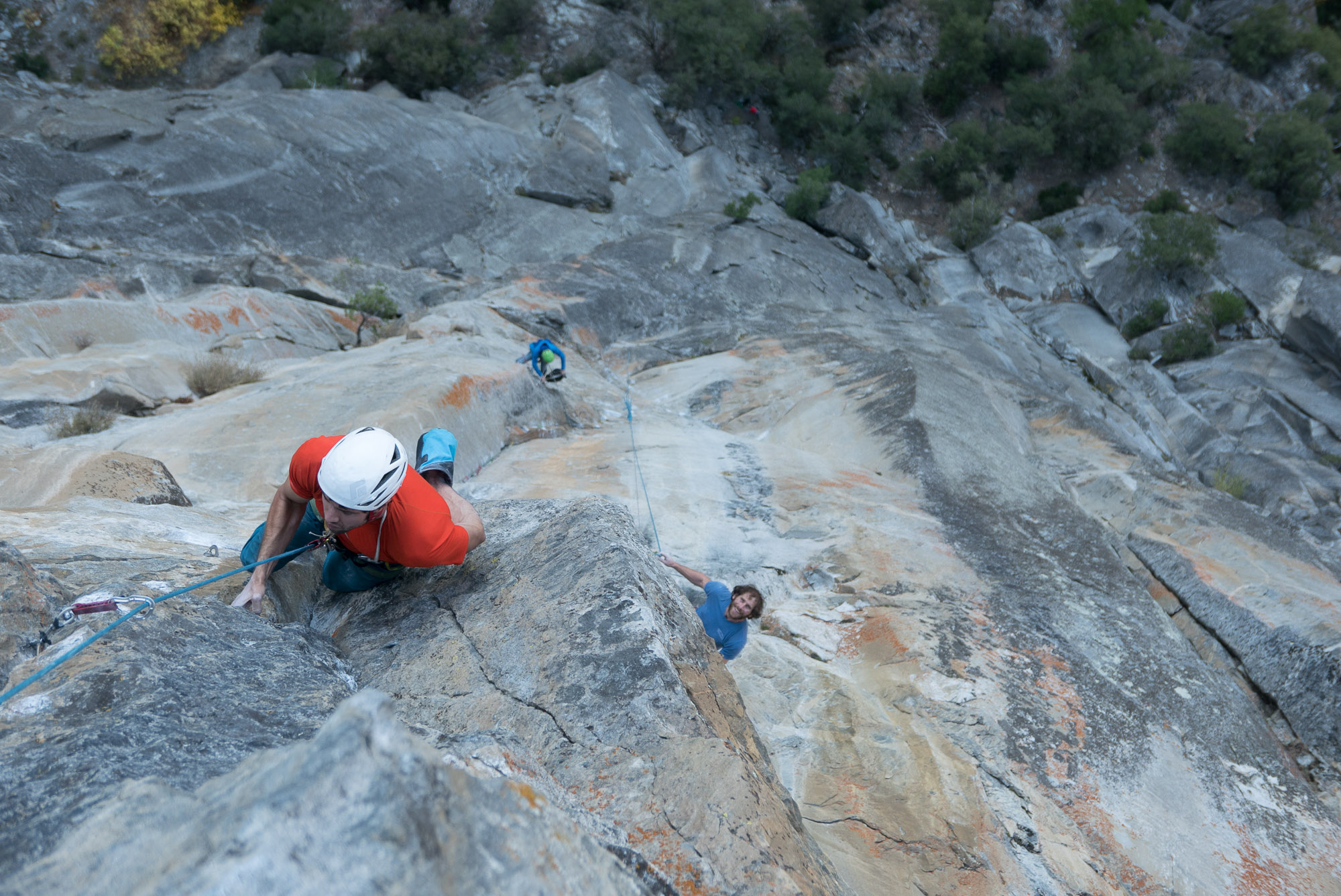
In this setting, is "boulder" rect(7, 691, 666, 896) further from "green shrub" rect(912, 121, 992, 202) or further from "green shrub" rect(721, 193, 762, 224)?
"green shrub" rect(912, 121, 992, 202)

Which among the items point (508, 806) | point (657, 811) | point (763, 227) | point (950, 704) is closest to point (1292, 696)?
point (950, 704)

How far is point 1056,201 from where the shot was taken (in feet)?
83.4

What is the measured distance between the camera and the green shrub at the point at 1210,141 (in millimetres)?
24906

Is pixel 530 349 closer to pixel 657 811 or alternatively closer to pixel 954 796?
pixel 954 796

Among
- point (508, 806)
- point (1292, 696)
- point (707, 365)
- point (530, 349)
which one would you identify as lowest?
point (707, 365)

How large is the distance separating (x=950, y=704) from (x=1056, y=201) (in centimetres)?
2578

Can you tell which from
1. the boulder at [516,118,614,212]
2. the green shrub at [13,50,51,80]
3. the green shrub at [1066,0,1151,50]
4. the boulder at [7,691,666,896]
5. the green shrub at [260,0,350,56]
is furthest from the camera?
the green shrub at [1066,0,1151,50]

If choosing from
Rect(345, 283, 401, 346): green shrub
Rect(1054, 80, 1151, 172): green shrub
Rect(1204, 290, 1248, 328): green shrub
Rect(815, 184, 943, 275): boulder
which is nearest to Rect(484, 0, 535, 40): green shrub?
Rect(815, 184, 943, 275): boulder

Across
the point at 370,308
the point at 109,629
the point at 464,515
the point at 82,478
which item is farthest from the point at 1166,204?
the point at 109,629

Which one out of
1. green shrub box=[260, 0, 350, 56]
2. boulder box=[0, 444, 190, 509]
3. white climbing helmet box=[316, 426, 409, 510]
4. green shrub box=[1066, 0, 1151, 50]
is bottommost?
boulder box=[0, 444, 190, 509]

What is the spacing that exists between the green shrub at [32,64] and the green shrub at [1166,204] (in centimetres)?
3236

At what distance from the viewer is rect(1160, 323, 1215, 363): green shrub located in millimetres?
19078

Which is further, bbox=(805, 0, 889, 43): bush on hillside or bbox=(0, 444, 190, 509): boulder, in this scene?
bbox=(805, 0, 889, 43): bush on hillside

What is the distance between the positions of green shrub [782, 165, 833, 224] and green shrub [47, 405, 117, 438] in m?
18.4
